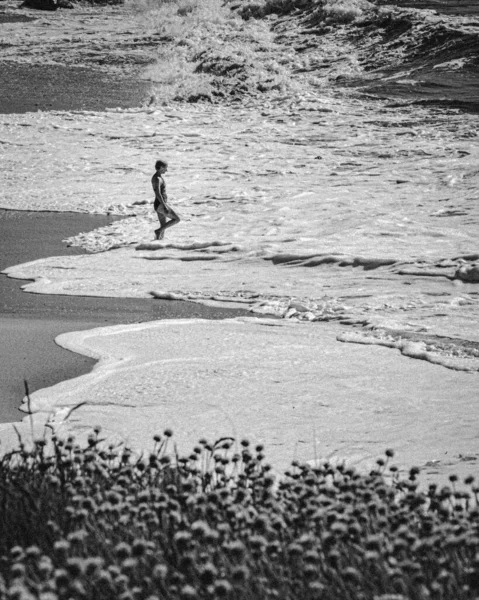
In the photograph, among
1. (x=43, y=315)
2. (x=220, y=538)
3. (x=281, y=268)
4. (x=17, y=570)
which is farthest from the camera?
(x=281, y=268)

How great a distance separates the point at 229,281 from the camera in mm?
12688

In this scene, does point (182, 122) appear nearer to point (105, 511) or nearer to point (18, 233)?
point (18, 233)

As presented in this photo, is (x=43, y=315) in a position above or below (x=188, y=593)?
below

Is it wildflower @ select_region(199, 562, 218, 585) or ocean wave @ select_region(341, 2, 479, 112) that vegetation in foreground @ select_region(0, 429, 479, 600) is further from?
ocean wave @ select_region(341, 2, 479, 112)

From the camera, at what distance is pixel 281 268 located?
1356 cm

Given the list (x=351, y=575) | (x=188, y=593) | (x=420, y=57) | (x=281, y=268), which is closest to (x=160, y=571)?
(x=188, y=593)

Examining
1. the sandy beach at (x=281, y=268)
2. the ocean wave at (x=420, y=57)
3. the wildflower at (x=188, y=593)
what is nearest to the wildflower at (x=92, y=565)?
the wildflower at (x=188, y=593)

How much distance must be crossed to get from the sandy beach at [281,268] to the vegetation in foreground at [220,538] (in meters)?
1.34

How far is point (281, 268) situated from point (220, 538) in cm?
1033

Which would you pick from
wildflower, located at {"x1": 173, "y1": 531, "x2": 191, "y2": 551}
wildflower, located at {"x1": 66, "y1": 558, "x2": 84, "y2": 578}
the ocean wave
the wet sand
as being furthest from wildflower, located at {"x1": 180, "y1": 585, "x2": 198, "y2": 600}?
the ocean wave

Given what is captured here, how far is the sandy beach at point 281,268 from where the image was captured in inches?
276

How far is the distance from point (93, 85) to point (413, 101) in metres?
12.9

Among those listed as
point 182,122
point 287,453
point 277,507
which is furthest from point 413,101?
point 277,507

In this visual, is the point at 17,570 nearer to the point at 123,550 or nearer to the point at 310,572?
the point at 123,550
